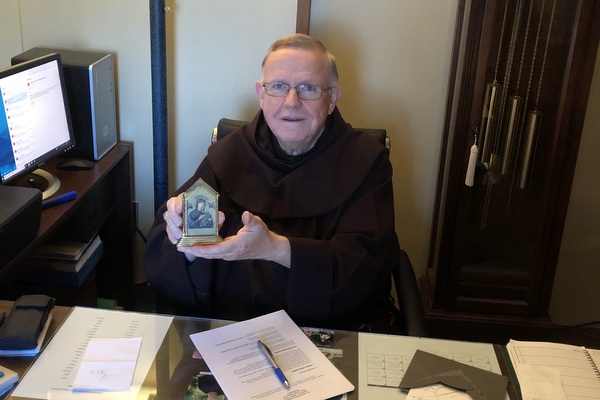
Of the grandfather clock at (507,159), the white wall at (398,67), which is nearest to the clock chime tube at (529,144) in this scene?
the grandfather clock at (507,159)

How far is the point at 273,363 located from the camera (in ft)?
4.03

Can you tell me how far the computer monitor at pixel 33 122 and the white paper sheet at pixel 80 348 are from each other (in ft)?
2.11

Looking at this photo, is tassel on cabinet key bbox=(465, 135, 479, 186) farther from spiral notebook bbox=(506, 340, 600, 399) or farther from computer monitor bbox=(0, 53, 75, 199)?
computer monitor bbox=(0, 53, 75, 199)

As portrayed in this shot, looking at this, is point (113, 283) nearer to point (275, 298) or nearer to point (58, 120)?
point (58, 120)

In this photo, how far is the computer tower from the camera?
2.12 meters

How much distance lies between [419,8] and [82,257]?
148 centimetres

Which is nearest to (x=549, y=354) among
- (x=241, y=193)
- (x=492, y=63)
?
(x=241, y=193)

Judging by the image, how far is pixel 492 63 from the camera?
2.16 m

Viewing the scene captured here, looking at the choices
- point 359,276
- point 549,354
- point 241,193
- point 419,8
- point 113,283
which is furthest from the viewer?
point 113,283

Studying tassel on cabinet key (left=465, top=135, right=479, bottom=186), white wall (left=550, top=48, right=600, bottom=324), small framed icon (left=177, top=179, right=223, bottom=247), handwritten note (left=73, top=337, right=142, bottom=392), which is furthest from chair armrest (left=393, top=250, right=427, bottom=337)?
white wall (left=550, top=48, right=600, bottom=324)

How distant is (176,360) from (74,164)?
3.68 ft

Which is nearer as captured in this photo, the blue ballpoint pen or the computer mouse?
the blue ballpoint pen

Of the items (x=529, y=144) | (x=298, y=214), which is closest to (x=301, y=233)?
(x=298, y=214)

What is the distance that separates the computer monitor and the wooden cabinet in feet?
0.29
